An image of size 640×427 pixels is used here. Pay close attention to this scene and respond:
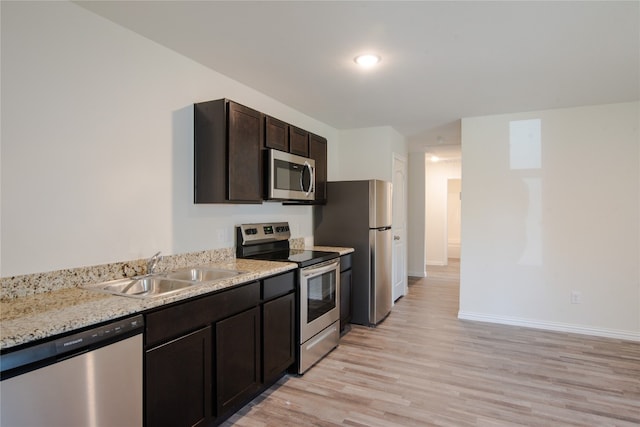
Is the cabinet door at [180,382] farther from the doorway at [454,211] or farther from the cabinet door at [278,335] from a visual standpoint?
the doorway at [454,211]

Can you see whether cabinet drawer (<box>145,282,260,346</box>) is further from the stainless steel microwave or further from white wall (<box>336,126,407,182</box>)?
white wall (<box>336,126,407,182</box>)

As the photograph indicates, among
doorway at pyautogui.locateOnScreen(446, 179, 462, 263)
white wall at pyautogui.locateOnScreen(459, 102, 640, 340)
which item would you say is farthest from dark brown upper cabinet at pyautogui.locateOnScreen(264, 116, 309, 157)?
doorway at pyautogui.locateOnScreen(446, 179, 462, 263)

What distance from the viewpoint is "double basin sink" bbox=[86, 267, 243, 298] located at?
2.04m

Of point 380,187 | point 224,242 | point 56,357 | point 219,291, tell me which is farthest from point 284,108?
point 56,357

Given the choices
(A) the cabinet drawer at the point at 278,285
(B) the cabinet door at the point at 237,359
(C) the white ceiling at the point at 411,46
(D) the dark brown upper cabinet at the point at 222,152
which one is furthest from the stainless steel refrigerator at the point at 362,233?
(B) the cabinet door at the point at 237,359

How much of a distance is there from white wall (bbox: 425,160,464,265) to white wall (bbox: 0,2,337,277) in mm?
6578

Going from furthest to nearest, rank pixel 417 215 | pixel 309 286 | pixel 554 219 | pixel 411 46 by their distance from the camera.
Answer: pixel 417 215 < pixel 554 219 < pixel 309 286 < pixel 411 46

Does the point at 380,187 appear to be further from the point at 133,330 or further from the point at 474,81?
the point at 133,330

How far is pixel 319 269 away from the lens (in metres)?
3.08

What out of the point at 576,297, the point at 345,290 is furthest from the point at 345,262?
the point at 576,297

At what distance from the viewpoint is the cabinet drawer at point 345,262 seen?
12.3 feet

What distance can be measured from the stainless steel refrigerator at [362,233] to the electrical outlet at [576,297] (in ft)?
6.70

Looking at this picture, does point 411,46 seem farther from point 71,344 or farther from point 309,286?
point 71,344

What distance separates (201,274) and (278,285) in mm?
551
